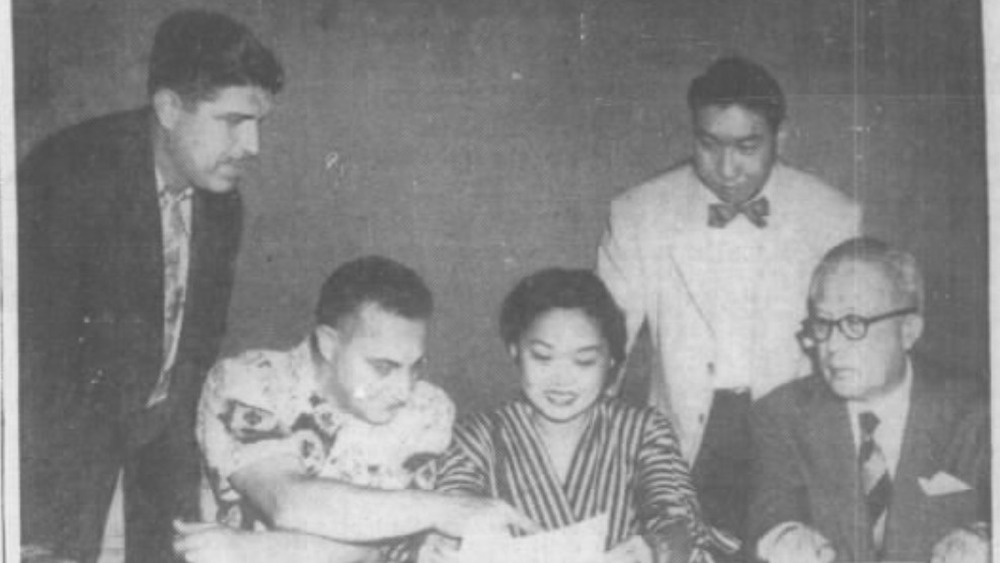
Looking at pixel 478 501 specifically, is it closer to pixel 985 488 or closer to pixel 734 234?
pixel 734 234

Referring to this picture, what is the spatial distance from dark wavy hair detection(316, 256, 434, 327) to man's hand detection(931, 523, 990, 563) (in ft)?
4.31

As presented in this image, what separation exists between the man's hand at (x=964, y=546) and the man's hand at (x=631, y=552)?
679 mm

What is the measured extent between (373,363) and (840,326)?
108cm

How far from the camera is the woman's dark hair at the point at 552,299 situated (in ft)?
11.7

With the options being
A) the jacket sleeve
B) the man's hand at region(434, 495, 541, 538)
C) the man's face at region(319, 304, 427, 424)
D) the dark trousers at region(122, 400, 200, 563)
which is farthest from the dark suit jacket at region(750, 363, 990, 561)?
the dark trousers at region(122, 400, 200, 563)

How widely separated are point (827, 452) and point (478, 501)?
822mm

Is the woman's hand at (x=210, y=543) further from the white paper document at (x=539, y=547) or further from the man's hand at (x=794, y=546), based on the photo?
the man's hand at (x=794, y=546)

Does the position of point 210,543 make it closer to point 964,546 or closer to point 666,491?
point 666,491

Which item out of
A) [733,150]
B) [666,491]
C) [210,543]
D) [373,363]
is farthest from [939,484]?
[210,543]

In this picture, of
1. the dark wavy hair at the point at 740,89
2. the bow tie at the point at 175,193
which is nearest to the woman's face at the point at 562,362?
the dark wavy hair at the point at 740,89

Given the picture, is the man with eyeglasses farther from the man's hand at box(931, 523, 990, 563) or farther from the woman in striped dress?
the woman in striped dress

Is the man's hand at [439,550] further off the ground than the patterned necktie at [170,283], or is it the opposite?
the patterned necktie at [170,283]

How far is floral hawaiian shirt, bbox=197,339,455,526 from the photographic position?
11.5 ft

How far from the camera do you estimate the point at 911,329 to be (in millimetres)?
3652
